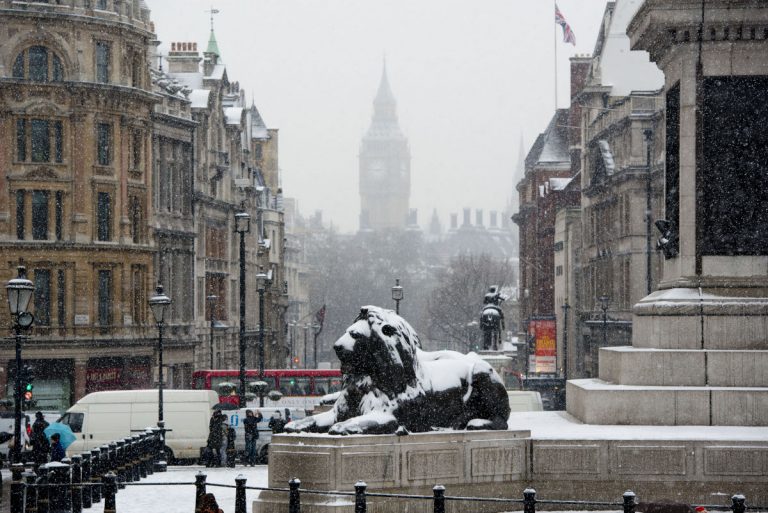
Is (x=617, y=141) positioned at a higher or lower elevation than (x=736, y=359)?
higher

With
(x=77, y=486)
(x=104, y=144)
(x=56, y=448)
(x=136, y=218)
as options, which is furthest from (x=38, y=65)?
(x=77, y=486)

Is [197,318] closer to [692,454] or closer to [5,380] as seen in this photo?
[5,380]

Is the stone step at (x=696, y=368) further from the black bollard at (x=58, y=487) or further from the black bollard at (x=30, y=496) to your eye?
the black bollard at (x=30, y=496)

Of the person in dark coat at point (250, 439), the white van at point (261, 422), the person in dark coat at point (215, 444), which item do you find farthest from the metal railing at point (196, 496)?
the white van at point (261, 422)

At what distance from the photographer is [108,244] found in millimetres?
66000

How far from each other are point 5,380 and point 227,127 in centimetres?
2774

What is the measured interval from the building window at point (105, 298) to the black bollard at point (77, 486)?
39284 millimetres

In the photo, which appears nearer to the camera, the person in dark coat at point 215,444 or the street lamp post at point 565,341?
the person in dark coat at point 215,444

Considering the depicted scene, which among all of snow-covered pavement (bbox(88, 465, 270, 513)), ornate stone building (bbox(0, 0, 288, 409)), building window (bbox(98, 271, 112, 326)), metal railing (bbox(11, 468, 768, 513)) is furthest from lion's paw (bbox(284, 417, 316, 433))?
building window (bbox(98, 271, 112, 326))

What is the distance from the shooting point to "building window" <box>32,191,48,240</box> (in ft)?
211

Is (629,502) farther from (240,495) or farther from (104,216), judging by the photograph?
(104,216)

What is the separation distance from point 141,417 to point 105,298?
72.6ft

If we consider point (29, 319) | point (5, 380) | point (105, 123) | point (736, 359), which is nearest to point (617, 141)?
point (105, 123)

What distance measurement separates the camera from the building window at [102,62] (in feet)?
215
